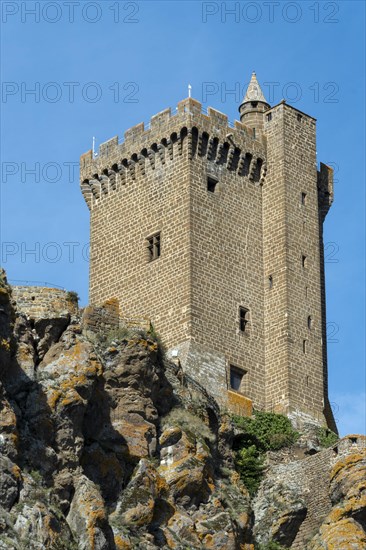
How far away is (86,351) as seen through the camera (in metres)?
67.9

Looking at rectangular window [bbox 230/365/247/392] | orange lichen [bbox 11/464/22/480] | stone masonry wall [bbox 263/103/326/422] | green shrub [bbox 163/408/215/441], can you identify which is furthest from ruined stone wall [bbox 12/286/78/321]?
stone masonry wall [bbox 263/103/326/422]

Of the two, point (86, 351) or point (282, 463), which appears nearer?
point (86, 351)

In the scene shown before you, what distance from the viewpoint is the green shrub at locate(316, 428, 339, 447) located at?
79.8m

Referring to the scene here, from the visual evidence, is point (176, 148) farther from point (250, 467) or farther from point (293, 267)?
point (250, 467)

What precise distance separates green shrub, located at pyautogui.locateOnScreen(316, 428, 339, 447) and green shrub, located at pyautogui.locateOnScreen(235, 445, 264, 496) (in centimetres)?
322

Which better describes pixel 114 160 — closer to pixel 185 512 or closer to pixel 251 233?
pixel 251 233

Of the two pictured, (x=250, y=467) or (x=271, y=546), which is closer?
(x=271, y=546)

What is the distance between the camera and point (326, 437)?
80.2 meters

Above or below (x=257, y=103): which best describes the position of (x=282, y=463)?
below

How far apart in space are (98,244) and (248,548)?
18286 mm

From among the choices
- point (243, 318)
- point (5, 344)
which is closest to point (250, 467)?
point (243, 318)

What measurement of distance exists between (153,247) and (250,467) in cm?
1037

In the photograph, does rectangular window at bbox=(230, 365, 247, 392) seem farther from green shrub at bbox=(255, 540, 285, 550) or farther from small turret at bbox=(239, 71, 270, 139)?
small turret at bbox=(239, 71, 270, 139)

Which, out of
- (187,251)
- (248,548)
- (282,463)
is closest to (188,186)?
(187,251)
